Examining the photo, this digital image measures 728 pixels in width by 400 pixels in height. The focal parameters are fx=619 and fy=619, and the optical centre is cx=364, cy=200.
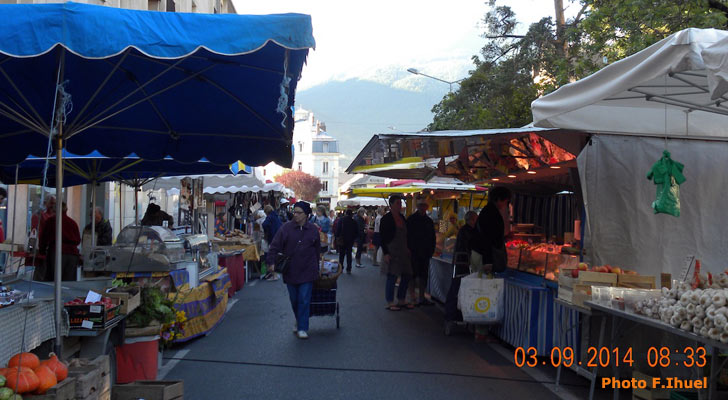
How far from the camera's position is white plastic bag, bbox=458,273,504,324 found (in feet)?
27.1

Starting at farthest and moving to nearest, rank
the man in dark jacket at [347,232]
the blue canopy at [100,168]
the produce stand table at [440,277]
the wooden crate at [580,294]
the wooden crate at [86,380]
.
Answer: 1. the man in dark jacket at [347,232]
2. the produce stand table at [440,277]
3. the blue canopy at [100,168]
4. the wooden crate at [580,294]
5. the wooden crate at [86,380]

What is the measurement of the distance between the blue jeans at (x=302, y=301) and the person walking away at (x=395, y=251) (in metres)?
2.50

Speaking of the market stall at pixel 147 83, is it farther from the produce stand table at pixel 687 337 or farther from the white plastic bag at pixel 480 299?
the produce stand table at pixel 687 337

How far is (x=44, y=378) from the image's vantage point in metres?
3.76

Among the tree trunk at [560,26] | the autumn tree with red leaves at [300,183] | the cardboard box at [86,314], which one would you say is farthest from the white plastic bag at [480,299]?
the autumn tree with red leaves at [300,183]

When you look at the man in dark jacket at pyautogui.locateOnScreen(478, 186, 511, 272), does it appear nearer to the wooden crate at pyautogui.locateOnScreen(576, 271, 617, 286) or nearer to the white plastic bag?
the white plastic bag

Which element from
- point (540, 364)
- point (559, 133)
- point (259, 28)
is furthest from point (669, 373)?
point (259, 28)

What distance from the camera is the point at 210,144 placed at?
7.90m

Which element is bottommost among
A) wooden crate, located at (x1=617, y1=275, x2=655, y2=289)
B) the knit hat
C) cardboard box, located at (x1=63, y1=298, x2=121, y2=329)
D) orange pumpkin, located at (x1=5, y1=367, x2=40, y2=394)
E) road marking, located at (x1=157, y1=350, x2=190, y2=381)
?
road marking, located at (x1=157, y1=350, x2=190, y2=381)

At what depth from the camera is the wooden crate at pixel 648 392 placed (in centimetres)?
529

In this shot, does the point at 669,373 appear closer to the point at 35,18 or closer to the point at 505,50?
the point at 35,18

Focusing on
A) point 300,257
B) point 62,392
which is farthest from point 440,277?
point 62,392

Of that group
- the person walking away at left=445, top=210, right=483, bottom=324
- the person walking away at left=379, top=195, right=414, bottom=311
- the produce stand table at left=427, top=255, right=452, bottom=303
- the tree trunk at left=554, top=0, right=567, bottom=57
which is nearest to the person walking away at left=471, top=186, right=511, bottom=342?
the person walking away at left=445, top=210, right=483, bottom=324

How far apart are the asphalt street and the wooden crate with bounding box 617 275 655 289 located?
4.10 feet
